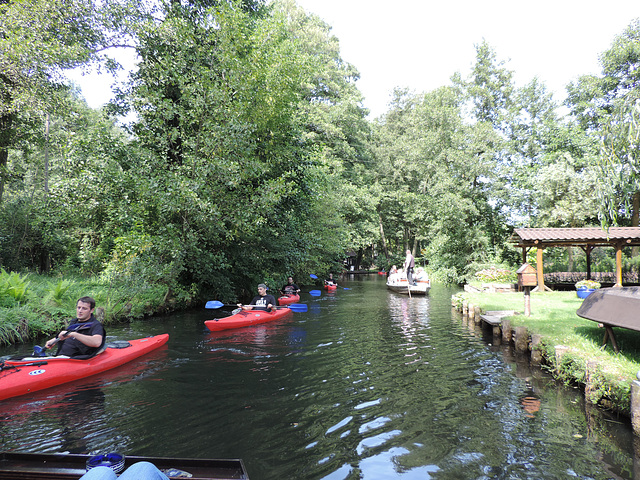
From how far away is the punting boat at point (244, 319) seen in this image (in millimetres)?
10445

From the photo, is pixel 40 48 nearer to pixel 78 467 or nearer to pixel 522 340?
pixel 78 467

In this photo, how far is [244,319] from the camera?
441 inches

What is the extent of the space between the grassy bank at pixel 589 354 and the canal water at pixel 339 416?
0.91 feet

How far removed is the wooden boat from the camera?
5.61 metres

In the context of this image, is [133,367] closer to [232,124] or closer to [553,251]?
[232,124]

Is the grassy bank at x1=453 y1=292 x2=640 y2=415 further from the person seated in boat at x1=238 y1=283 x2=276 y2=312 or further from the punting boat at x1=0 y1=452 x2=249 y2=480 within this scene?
the person seated in boat at x1=238 y1=283 x2=276 y2=312

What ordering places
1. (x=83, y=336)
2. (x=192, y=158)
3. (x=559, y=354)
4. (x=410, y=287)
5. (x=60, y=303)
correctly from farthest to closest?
(x=410, y=287) → (x=192, y=158) → (x=60, y=303) → (x=83, y=336) → (x=559, y=354)

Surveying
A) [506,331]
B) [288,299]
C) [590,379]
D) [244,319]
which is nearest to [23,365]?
[244,319]

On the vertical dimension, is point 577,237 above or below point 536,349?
above

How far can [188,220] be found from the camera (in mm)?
12898

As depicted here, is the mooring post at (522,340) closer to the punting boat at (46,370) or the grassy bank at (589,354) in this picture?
the grassy bank at (589,354)

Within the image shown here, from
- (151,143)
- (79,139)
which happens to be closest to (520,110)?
(151,143)

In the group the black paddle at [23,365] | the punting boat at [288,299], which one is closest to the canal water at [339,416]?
the black paddle at [23,365]

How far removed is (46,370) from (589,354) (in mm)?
8793
